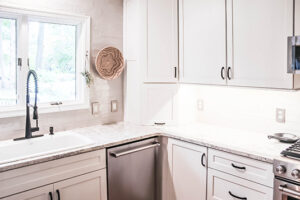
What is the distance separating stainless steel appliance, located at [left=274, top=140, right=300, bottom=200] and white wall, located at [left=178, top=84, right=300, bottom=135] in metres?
0.58

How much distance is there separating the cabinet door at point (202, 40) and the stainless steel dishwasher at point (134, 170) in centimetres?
71

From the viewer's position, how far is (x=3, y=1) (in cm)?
209

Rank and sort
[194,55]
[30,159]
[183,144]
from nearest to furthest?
[30,159]
[183,144]
[194,55]

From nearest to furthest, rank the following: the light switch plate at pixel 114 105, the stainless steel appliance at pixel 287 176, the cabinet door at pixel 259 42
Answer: the stainless steel appliance at pixel 287 176 < the cabinet door at pixel 259 42 < the light switch plate at pixel 114 105

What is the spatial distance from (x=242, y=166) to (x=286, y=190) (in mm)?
329

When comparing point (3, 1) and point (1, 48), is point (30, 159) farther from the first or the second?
point (3, 1)

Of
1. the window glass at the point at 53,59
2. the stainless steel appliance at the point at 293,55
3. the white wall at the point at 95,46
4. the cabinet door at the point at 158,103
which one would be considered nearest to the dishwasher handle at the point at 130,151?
the cabinet door at the point at 158,103

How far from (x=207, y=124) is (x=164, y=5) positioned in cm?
123

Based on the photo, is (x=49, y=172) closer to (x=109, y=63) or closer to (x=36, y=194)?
(x=36, y=194)

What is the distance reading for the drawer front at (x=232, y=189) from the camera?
1833 mm

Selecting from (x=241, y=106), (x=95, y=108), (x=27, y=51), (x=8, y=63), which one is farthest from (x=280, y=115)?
(x=8, y=63)

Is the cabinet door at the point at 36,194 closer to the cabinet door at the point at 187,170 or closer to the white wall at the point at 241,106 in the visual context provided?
the cabinet door at the point at 187,170

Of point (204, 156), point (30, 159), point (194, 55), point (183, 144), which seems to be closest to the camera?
point (30, 159)

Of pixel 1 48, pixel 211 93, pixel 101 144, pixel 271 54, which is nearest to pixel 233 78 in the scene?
pixel 271 54
